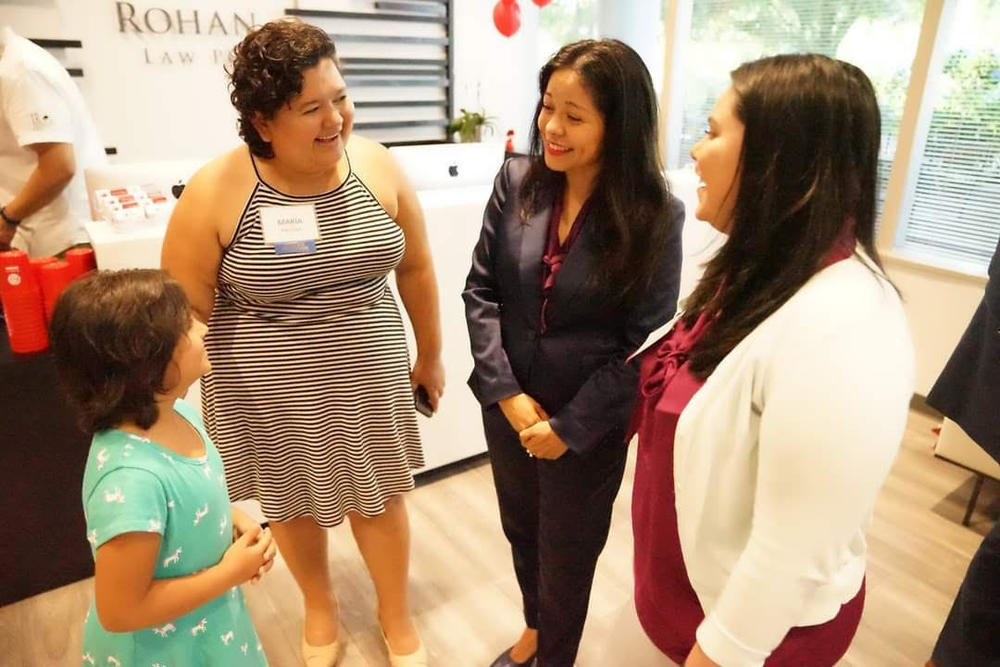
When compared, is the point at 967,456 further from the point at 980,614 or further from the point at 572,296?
the point at 572,296

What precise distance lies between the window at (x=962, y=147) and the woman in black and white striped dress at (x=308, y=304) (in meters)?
2.85

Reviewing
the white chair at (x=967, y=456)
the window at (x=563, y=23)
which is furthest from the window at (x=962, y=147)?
the window at (x=563, y=23)

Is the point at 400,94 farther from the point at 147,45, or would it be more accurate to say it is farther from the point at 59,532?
the point at 59,532

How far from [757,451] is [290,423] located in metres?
1.06

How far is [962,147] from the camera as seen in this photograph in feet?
10.5

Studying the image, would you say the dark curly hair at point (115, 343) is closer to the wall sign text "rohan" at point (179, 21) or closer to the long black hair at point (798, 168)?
the long black hair at point (798, 168)

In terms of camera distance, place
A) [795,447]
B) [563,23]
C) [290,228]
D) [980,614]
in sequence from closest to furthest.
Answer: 1. [795,447]
2. [290,228]
3. [980,614]
4. [563,23]

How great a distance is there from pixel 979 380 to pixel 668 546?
1.51 meters

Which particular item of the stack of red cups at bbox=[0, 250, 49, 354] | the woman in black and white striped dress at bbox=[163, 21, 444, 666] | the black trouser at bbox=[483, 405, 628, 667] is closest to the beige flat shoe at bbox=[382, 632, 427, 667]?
the woman in black and white striped dress at bbox=[163, 21, 444, 666]

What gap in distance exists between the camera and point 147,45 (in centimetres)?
399

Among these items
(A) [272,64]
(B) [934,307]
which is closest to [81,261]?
(A) [272,64]

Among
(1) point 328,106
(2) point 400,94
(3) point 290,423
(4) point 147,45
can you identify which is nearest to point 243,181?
(1) point 328,106

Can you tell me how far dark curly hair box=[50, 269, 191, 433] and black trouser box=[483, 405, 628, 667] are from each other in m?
0.69

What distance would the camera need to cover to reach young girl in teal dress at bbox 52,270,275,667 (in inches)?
36.9
